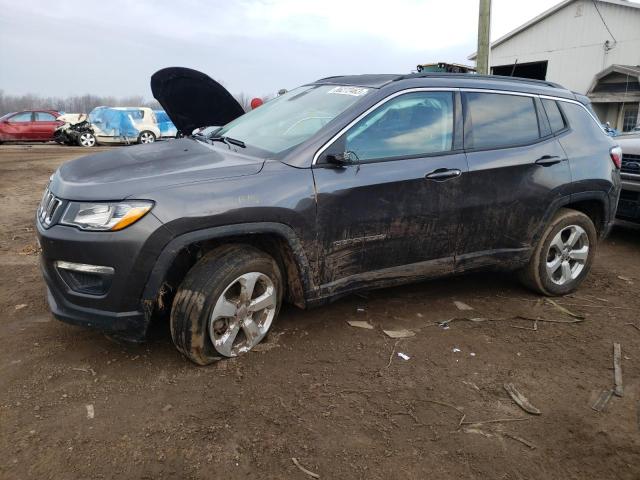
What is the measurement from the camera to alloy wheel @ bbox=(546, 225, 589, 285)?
14.2 ft

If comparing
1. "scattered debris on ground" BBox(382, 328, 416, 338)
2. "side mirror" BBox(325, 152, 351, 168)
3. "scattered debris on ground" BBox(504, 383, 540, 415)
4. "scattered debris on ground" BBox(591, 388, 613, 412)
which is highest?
"side mirror" BBox(325, 152, 351, 168)

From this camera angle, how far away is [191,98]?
614cm

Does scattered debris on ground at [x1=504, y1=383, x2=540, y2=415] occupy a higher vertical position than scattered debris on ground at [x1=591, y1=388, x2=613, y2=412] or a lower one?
higher

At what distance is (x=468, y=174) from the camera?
12.0ft

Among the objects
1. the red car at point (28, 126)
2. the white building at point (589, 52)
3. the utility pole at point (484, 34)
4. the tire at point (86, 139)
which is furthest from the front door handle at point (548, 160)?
the red car at point (28, 126)

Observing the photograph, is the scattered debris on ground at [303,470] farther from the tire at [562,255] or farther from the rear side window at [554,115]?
the rear side window at [554,115]

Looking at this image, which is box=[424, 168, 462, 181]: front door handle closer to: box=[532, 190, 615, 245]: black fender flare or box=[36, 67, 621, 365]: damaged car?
box=[36, 67, 621, 365]: damaged car

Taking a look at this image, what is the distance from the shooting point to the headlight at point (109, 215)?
2.70m

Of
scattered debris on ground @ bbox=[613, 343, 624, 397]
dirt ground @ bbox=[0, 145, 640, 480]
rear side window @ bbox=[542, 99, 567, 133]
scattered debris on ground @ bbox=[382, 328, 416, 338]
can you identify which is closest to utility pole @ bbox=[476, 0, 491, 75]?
rear side window @ bbox=[542, 99, 567, 133]

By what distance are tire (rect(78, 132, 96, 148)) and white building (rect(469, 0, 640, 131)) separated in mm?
18667

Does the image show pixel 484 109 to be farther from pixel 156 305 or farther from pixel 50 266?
pixel 50 266

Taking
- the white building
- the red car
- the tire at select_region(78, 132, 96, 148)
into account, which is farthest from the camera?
the tire at select_region(78, 132, 96, 148)

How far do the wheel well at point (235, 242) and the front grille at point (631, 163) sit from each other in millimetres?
4781

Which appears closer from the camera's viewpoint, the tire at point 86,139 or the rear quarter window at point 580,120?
the rear quarter window at point 580,120
